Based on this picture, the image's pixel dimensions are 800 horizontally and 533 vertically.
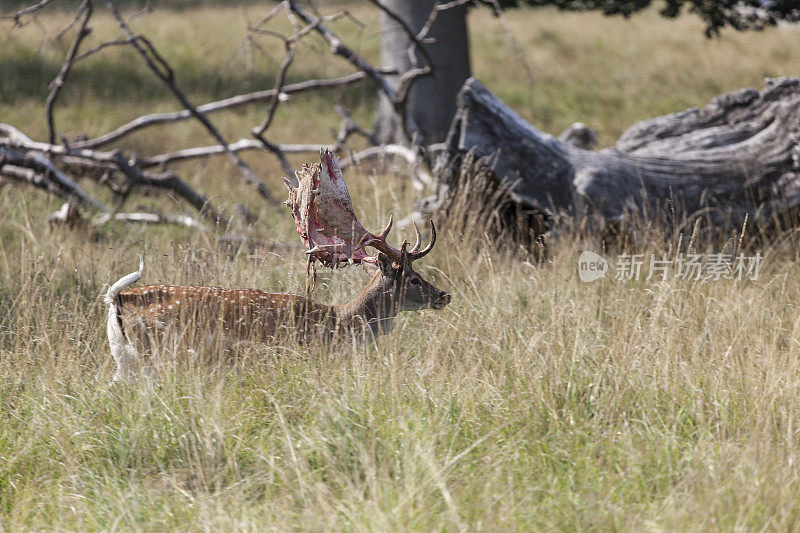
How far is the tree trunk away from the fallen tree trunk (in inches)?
126

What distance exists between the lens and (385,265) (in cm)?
433

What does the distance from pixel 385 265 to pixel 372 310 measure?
0.24 m

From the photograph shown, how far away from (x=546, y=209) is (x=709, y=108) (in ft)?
7.39

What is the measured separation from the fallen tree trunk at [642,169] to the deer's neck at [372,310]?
2.14 metres

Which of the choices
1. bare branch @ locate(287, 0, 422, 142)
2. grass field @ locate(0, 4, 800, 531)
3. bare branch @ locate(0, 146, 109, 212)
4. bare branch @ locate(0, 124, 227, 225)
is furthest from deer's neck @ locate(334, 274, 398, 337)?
bare branch @ locate(0, 146, 109, 212)

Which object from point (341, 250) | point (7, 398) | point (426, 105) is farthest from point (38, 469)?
point (426, 105)

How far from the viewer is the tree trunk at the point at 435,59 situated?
970cm

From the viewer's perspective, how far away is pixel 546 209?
6285mm

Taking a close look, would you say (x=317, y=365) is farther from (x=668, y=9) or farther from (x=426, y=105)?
(x=668, y=9)

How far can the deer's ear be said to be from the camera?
432 centimetres

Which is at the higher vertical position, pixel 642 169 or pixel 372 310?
pixel 642 169

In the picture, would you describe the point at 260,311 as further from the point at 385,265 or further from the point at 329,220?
the point at 385,265

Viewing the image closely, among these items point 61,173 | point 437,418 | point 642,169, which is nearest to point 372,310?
point 437,418

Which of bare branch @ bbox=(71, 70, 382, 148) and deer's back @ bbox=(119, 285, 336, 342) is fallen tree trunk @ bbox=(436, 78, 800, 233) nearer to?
bare branch @ bbox=(71, 70, 382, 148)
